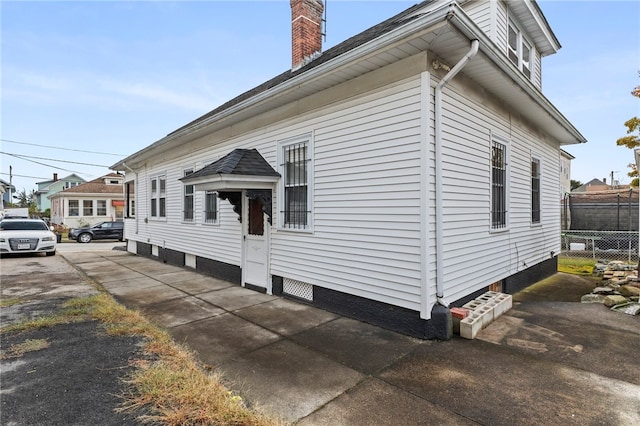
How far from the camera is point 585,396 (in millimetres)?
2768

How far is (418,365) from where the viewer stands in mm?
3371

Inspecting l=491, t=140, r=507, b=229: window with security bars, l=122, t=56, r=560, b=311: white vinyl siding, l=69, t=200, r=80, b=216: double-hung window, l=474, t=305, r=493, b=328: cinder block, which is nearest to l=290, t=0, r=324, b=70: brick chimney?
l=122, t=56, r=560, b=311: white vinyl siding

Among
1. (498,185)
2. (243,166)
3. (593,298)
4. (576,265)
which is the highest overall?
(243,166)

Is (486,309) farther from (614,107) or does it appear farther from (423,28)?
(614,107)

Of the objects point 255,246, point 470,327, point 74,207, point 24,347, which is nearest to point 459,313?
point 470,327

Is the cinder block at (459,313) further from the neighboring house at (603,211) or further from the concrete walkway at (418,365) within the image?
the neighboring house at (603,211)

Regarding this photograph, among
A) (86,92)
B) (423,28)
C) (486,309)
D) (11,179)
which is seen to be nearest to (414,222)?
(486,309)

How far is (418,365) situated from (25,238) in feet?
49.5

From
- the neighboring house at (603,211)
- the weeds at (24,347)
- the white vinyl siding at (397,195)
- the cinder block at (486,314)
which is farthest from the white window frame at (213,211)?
the neighboring house at (603,211)

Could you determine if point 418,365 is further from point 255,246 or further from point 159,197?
point 159,197

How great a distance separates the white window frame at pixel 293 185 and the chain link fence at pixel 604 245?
431 inches

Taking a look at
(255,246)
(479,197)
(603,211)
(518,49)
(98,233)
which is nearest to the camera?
(479,197)

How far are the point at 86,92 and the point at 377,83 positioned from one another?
23.0 meters

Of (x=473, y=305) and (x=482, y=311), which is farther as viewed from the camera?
(x=473, y=305)
